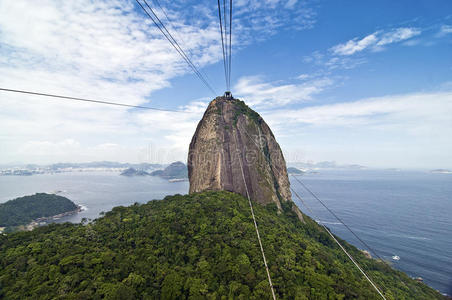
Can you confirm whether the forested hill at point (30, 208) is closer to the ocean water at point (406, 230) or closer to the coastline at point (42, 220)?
the coastline at point (42, 220)

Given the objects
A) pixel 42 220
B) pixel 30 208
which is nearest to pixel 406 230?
pixel 42 220

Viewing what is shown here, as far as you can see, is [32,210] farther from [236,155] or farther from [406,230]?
[406,230]

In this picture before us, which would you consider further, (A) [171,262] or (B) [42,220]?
(B) [42,220]

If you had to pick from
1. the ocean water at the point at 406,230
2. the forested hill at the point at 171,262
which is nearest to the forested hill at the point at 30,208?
the forested hill at the point at 171,262

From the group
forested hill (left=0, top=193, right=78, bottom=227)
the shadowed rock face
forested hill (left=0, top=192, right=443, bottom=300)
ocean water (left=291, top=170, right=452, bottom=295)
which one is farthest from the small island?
ocean water (left=291, top=170, right=452, bottom=295)

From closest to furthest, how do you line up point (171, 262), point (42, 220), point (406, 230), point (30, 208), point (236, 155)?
point (171, 262)
point (236, 155)
point (406, 230)
point (42, 220)
point (30, 208)

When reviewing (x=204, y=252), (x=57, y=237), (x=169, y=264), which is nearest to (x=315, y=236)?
(x=204, y=252)

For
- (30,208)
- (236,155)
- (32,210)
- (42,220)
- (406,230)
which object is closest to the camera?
(236,155)
